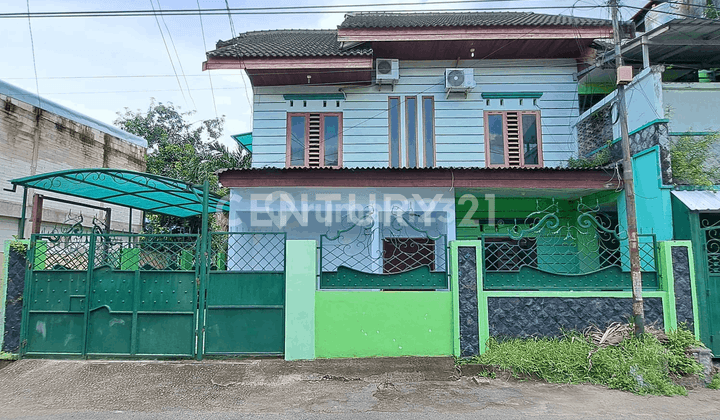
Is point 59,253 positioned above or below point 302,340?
above

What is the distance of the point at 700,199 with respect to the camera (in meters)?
6.12

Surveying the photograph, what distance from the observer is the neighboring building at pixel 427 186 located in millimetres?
5547

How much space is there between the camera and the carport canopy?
19.1 feet

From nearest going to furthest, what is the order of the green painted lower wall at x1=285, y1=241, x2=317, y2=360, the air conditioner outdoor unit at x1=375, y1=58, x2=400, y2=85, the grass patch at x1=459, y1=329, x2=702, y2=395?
the grass patch at x1=459, y1=329, x2=702, y2=395, the green painted lower wall at x1=285, y1=241, x2=317, y2=360, the air conditioner outdoor unit at x1=375, y1=58, x2=400, y2=85

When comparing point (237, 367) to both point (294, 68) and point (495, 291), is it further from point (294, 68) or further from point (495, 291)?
point (294, 68)

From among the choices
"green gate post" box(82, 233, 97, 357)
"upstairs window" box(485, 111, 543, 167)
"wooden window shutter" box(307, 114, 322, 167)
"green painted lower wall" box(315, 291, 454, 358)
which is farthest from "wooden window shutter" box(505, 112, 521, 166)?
"green gate post" box(82, 233, 97, 357)

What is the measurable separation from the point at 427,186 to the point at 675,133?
4.11 metres

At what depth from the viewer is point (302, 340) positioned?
5.52m

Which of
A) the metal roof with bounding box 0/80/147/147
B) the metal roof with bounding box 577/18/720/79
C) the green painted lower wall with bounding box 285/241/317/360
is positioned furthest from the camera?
the metal roof with bounding box 0/80/147/147

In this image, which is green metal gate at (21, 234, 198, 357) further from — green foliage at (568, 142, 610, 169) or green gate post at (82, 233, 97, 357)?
green foliage at (568, 142, 610, 169)

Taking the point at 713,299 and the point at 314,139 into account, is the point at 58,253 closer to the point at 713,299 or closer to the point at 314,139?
the point at 314,139

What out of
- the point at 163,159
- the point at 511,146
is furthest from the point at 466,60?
the point at 163,159

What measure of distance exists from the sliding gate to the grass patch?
9.33 feet

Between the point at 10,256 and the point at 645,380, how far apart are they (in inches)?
325
